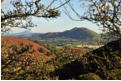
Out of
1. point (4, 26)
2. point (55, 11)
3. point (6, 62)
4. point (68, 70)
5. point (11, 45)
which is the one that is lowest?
point (68, 70)

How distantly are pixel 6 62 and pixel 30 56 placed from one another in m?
0.89

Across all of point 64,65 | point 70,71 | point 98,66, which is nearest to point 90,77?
point 98,66

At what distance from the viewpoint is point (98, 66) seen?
9461mm

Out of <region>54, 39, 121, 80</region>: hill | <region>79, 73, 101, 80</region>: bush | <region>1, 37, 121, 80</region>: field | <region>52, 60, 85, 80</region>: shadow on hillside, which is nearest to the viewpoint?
<region>1, 37, 121, 80</region>: field

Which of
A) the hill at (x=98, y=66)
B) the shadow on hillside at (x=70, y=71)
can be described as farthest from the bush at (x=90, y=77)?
the shadow on hillside at (x=70, y=71)

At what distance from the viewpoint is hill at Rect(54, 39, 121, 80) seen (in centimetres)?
911

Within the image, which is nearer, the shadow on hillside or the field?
the field

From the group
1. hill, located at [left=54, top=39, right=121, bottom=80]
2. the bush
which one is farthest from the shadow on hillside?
the bush

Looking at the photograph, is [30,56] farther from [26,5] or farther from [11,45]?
[26,5]

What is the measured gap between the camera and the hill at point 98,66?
911cm

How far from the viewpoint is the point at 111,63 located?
9.68 meters

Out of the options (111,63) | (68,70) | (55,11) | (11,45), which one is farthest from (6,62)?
(111,63)

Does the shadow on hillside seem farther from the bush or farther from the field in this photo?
→ the bush

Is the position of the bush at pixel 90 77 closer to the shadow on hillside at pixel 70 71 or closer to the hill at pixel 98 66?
the hill at pixel 98 66
